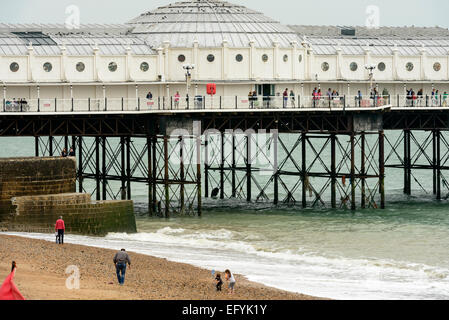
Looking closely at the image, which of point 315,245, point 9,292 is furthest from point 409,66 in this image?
point 9,292

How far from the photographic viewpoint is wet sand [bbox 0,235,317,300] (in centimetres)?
4681

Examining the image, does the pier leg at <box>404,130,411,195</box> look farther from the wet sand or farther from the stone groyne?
the wet sand

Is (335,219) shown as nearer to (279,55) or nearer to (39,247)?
(279,55)

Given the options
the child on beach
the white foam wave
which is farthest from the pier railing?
the child on beach

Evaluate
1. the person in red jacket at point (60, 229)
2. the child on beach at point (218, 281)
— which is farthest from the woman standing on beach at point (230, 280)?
the person in red jacket at point (60, 229)

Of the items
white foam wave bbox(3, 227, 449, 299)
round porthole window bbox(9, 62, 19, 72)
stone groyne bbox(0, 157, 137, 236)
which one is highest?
round porthole window bbox(9, 62, 19, 72)

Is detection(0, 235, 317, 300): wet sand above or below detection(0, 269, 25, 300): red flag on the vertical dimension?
below

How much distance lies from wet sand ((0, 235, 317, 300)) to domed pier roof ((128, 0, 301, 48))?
2843 cm

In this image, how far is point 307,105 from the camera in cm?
8256

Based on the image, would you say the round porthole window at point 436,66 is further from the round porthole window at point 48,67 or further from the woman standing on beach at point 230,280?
the woman standing on beach at point 230,280
